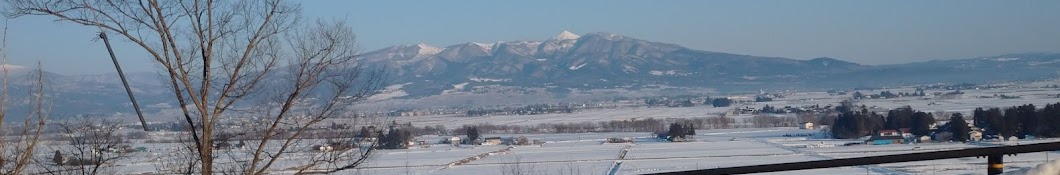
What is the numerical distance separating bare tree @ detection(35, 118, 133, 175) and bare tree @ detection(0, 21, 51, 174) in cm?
35

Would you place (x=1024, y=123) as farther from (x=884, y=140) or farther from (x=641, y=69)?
(x=641, y=69)

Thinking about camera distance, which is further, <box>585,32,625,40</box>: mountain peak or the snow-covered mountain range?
<box>585,32,625,40</box>: mountain peak

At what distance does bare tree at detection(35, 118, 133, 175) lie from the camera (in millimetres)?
9234

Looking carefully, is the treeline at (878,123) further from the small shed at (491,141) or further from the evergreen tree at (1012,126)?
the small shed at (491,141)

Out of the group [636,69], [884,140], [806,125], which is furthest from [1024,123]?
[636,69]

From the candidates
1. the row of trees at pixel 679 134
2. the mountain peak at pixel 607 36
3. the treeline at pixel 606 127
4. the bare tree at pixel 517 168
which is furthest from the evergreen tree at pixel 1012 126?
the mountain peak at pixel 607 36

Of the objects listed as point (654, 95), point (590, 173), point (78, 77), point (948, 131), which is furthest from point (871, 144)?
point (654, 95)

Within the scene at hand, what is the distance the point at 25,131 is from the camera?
28.8 ft

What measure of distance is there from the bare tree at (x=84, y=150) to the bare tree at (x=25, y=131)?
345 mm

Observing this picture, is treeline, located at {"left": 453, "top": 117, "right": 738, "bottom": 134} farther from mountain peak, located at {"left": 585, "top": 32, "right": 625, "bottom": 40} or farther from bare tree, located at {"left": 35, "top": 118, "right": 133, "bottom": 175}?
mountain peak, located at {"left": 585, "top": 32, "right": 625, "bottom": 40}

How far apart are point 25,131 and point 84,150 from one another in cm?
58

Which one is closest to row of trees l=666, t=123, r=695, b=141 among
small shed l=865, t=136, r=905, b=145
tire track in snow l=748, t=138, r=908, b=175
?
tire track in snow l=748, t=138, r=908, b=175

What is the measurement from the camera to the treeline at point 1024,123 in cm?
1778

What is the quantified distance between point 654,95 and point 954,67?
24968mm
